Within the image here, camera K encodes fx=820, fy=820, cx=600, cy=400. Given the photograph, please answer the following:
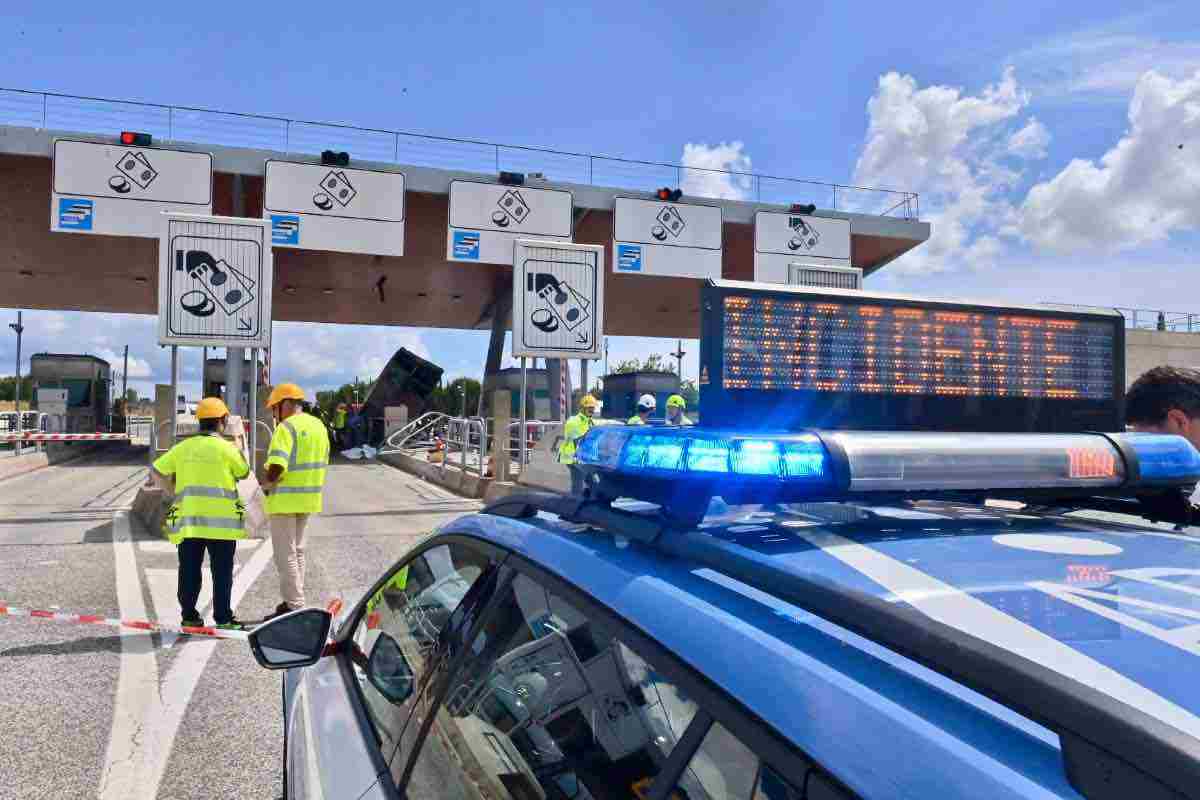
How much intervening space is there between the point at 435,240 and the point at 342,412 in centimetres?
838

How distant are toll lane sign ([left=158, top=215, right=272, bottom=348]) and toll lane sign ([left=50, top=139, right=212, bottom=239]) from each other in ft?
17.1

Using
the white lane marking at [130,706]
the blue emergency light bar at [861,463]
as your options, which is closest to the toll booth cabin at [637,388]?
the white lane marking at [130,706]

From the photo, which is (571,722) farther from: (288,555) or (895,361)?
(288,555)

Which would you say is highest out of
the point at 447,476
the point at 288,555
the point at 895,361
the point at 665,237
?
the point at 665,237

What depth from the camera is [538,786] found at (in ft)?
4.51

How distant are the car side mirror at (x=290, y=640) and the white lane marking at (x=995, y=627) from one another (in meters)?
1.60

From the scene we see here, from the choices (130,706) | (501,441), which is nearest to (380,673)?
(130,706)

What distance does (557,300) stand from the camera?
44.8ft

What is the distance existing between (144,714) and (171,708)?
0.43 ft

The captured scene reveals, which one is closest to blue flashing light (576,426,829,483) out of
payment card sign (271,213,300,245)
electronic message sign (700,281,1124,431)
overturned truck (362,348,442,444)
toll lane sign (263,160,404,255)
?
electronic message sign (700,281,1124,431)

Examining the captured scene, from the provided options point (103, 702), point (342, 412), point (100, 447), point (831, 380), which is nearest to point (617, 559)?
point (831, 380)

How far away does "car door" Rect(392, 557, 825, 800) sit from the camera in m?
1.05

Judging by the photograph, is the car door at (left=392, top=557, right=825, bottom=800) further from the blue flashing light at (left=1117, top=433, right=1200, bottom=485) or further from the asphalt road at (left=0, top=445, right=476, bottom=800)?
the asphalt road at (left=0, top=445, right=476, bottom=800)

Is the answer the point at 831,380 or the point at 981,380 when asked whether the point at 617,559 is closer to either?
the point at 831,380
